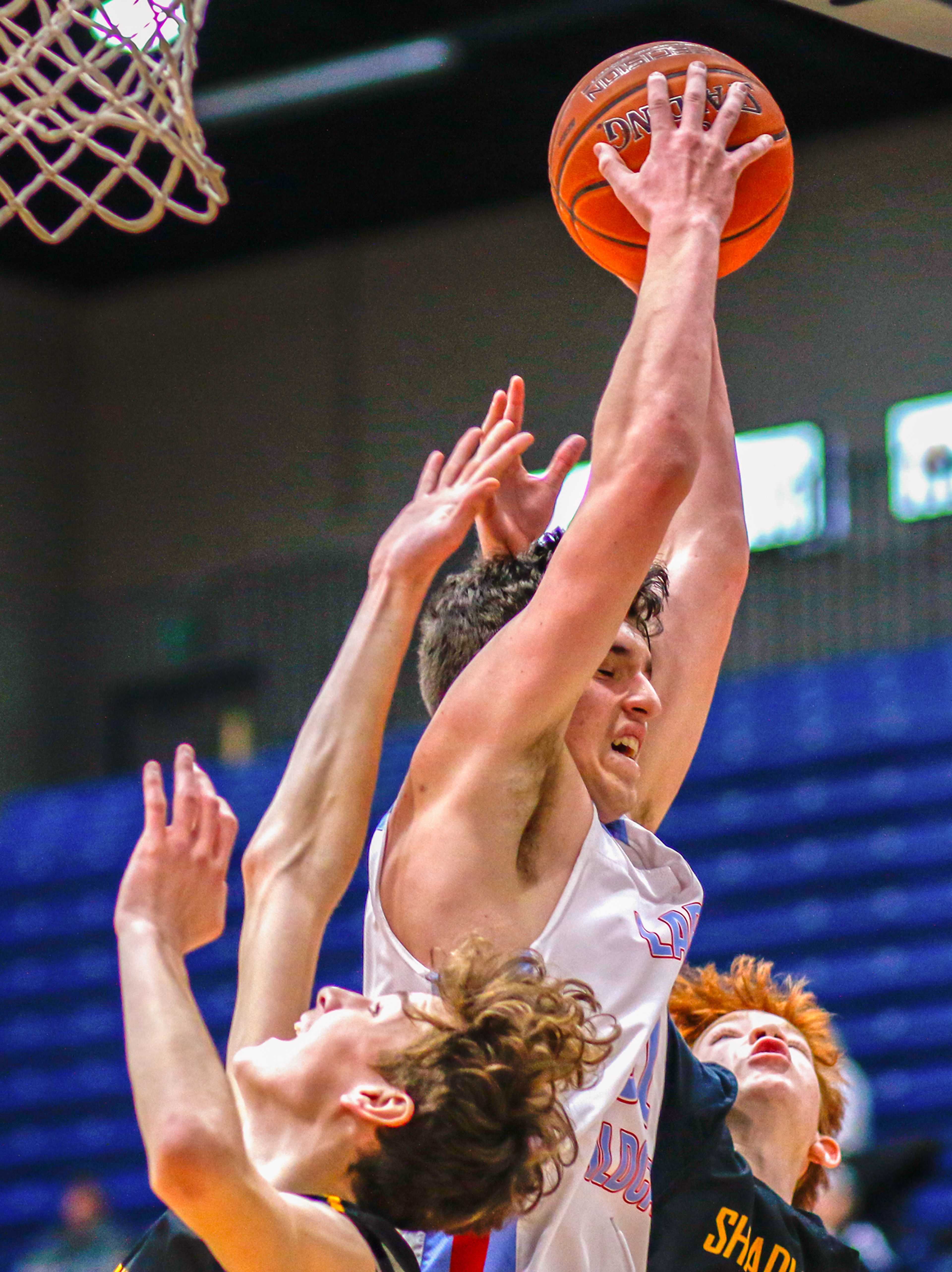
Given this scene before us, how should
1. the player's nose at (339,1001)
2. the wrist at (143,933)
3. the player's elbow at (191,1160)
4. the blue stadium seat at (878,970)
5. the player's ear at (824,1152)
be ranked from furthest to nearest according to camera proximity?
the blue stadium seat at (878,970) → the player's ear at (824,1152) → the player's nose at (339,1001) → the wrist at (143,933) → the player's elbow at (191,1160)

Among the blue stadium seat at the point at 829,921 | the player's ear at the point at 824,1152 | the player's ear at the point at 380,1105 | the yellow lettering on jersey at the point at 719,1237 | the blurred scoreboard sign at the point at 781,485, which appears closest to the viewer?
the player's ear at the point at 380,1105

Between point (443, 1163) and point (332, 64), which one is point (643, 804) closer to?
point (443, 1163)

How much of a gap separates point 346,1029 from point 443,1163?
0.20 metres

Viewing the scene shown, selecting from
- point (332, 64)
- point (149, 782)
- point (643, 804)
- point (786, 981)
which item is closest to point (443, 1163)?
point (149, 782)

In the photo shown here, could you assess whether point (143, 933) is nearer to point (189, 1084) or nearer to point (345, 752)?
point (189, 1084)

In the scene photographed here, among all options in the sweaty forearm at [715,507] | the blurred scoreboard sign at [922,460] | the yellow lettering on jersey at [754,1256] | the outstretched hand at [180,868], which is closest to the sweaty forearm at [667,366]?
the sweaty forearm at [715,507]

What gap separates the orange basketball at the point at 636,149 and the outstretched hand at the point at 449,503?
37 centimetres

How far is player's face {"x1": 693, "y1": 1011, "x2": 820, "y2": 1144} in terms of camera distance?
3.08 m

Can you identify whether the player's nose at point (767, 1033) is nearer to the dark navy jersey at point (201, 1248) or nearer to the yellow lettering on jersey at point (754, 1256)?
the yellow lettering on jersey at point (754, 1256)

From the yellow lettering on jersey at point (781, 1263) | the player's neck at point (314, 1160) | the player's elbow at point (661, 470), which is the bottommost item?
the yellow lettering on jersey at point (781, 1263)

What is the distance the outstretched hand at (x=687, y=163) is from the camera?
251 cm

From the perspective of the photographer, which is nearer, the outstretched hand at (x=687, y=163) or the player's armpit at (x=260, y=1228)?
the player's armpit at (x=260, y=1228)

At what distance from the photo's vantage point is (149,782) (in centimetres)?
210

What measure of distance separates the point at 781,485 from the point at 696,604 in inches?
343
